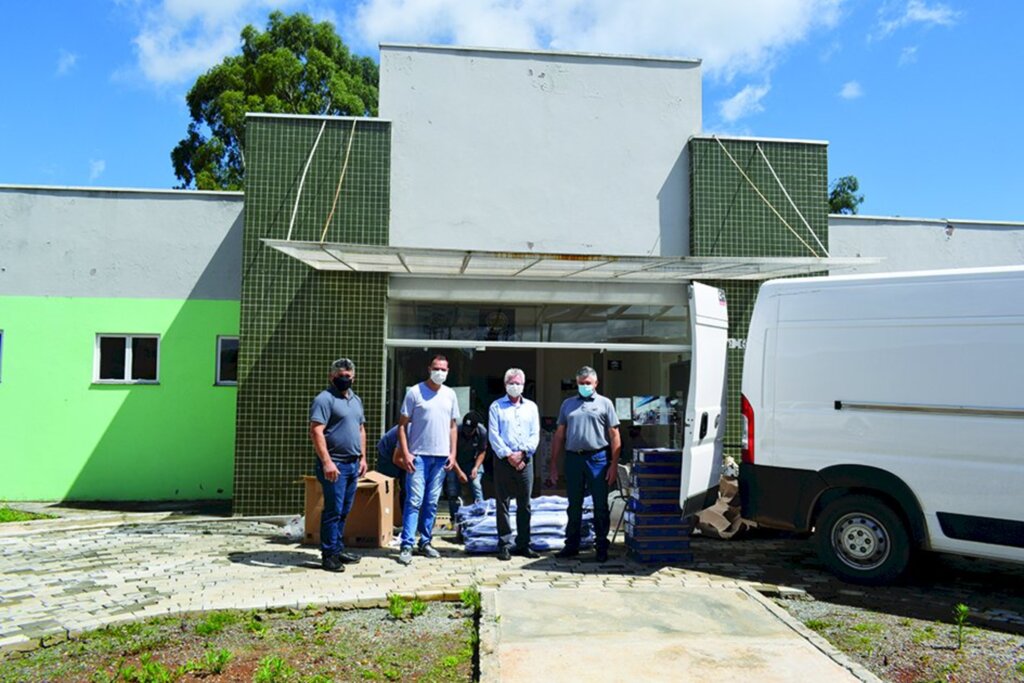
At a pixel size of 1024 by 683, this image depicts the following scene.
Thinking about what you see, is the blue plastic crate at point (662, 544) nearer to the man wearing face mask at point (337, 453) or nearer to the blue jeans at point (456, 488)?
the blue jeans at point (456, 488)

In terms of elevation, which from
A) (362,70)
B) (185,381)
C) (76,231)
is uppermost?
(362,70)

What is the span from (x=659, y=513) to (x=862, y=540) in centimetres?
170

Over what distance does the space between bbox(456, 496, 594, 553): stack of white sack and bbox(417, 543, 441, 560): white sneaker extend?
0.33m

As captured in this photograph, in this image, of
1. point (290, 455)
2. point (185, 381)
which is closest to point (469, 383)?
point (290, 455)

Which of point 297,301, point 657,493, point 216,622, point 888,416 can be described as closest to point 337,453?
point 216,622

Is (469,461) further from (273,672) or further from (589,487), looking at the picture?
(273,672)

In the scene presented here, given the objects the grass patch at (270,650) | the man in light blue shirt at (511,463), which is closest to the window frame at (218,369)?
the man in light blue shirt at (511,463)

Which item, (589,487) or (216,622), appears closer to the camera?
(216,622)

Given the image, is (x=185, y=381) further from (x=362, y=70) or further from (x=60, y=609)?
(x=362, y=70)

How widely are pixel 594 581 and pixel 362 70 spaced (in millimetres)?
27147

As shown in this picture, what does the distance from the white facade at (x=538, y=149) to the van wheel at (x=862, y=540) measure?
5.02 meters

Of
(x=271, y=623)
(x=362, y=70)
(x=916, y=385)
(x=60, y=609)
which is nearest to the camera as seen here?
→ (x=271, y=623)

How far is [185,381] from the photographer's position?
37.2 ft

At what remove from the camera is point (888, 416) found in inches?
253
